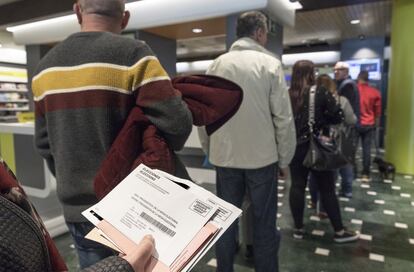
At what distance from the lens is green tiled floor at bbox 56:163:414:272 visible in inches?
87.7

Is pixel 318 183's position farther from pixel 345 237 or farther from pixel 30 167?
pixel 30 167

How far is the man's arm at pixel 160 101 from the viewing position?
827 millimetres

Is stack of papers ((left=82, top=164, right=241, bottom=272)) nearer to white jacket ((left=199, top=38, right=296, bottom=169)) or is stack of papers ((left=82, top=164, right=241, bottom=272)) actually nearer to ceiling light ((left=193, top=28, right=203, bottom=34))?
white jacket ((left=199, top=38, right=296, bottom=169))

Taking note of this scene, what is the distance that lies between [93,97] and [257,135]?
0.99 metres

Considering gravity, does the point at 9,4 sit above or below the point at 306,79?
above

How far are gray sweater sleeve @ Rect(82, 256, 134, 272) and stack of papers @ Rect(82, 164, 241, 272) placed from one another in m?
0.07

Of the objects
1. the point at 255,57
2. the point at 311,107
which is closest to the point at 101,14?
the point at 255,57

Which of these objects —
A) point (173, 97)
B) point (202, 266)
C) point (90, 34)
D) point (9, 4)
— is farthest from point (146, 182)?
point (9, 4)

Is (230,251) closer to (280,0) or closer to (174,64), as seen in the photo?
(280,0)

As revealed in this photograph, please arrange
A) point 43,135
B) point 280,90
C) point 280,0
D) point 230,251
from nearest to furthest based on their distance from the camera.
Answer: point 43,135, point 280,90, point 230,251, point 280,0

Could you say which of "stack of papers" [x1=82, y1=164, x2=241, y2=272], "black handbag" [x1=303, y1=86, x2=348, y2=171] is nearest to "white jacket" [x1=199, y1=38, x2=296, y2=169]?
"black handbag" [x1=303, y1=86, x2=348, y2=171]

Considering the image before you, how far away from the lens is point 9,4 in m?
5.45

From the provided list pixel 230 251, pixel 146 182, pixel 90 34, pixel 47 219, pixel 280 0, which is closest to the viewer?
pixel 146 182

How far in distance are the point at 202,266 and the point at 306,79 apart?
1.50 meters
